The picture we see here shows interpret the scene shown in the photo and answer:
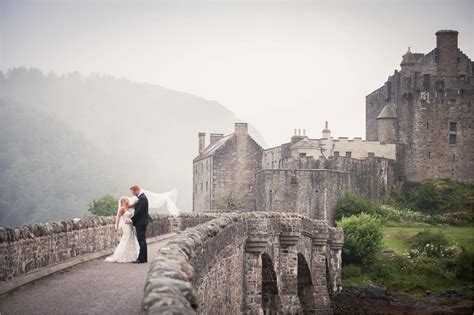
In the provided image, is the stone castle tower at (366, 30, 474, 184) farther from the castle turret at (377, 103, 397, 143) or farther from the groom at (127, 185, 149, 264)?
the groom at (127, 185, 149, 264)

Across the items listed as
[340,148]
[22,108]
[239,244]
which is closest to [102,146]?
[22,108]

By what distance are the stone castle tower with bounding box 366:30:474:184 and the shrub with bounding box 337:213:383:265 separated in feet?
67.4

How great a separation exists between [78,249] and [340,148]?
52.9 meters

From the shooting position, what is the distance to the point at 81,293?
1247 centimetres

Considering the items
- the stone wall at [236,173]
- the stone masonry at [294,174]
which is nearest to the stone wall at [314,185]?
the stone masonry at [294,174]

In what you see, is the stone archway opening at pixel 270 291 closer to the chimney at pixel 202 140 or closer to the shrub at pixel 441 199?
the shrub at pixel 441 199

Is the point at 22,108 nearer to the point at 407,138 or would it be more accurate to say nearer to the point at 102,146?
the point at 102,146

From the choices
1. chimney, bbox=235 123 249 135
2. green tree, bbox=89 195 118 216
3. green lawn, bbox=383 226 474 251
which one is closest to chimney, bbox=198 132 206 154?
chimney, bbox=235 123 249 135

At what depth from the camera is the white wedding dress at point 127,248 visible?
1761 centimetres

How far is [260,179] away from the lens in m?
60.1

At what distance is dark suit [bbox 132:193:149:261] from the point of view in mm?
17406

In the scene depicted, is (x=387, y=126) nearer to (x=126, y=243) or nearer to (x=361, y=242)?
(x=361, y=242)

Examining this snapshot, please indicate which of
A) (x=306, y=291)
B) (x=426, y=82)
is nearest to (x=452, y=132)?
(x=426, y=82)

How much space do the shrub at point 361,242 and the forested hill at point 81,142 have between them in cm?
5406
